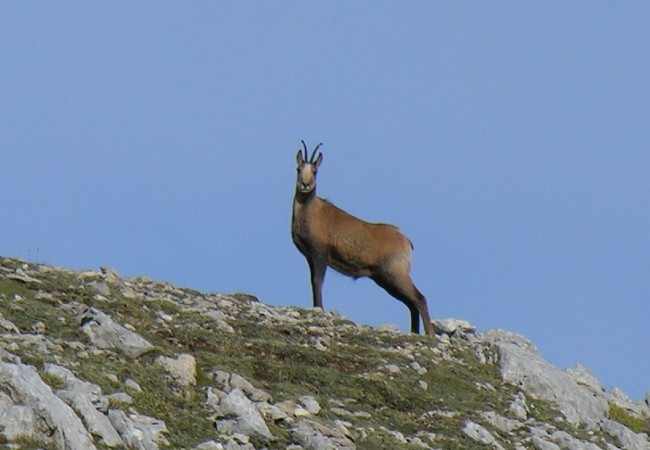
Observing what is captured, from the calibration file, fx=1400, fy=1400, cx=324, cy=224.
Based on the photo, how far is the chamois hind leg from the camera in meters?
21.7

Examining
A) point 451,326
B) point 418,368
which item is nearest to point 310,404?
point 418,368

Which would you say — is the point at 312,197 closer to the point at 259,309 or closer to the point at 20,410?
the point at 259,309

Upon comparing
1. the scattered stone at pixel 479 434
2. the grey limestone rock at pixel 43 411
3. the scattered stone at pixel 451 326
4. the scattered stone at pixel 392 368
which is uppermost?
the scattered stone at pixel 451 326

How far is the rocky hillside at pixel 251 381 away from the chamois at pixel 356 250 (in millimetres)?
1506

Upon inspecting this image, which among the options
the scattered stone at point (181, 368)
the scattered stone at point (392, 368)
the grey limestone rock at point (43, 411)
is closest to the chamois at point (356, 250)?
the scattered stone at point (392, 368)

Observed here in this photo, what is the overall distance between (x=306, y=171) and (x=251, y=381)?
899cm

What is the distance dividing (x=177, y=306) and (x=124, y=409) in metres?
4.85

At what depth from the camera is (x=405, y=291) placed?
2195 cm

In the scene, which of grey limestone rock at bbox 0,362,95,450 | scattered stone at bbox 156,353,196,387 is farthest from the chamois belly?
grey limestone rock at bbox 0,362,95,450

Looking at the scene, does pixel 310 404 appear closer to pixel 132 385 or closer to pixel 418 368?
pixel 132 385

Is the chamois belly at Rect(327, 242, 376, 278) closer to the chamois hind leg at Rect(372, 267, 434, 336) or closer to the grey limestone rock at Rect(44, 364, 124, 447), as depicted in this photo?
the chamois hind leg at Rect(372, 267, 434, 336)

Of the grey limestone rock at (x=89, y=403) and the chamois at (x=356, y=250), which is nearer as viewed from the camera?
the grey limestone rock at (x=89, y=403)

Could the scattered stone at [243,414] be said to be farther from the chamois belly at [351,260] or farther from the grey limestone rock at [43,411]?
the chamois belly at [351,260]

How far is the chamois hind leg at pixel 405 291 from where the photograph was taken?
21688 millimetres
